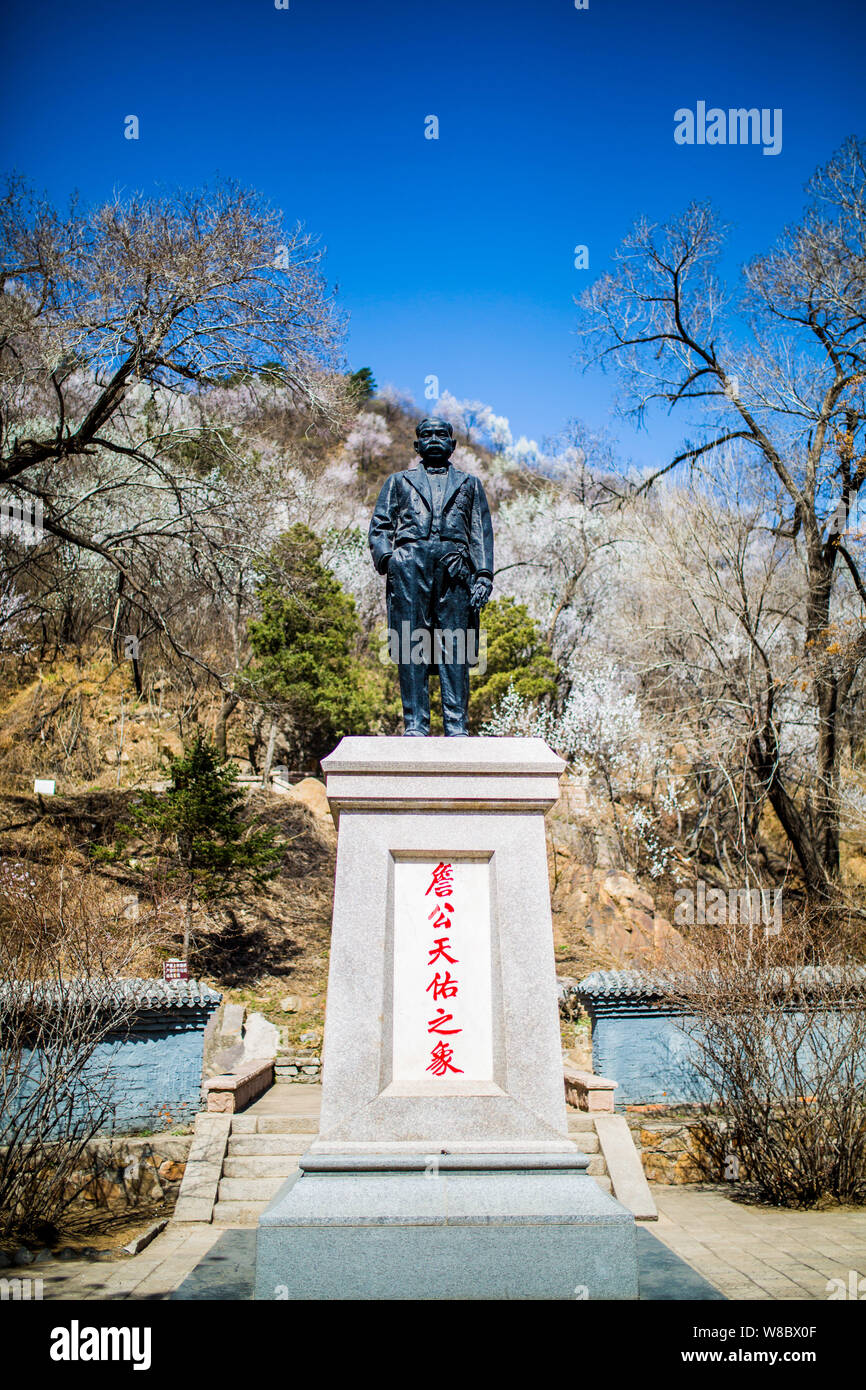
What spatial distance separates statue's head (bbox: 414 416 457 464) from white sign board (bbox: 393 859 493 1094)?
2176 millimetres

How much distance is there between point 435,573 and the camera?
4.77 metres

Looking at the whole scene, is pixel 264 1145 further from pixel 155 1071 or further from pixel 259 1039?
pixel 259 1039

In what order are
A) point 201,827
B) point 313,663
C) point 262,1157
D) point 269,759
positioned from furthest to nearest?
point 269,759 < point 313,663 < point 201,827 < point 262,1157

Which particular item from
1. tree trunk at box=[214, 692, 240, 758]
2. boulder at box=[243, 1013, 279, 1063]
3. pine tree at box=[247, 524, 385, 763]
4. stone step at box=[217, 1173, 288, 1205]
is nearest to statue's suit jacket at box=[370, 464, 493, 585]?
stone step at box=[217, 1173, 288, 1205]

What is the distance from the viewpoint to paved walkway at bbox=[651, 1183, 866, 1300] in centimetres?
447

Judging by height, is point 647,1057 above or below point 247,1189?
above

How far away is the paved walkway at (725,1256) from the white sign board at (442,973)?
5.72 ft

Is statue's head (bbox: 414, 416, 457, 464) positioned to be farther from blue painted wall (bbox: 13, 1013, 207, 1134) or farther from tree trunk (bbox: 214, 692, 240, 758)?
tree trunk (bbox: 214, 692, 240, 758)

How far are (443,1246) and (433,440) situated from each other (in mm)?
3676

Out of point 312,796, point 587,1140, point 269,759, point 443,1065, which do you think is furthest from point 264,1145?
point 269,759

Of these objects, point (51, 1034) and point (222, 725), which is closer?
point (51, 1034)

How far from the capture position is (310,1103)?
28.9ft
